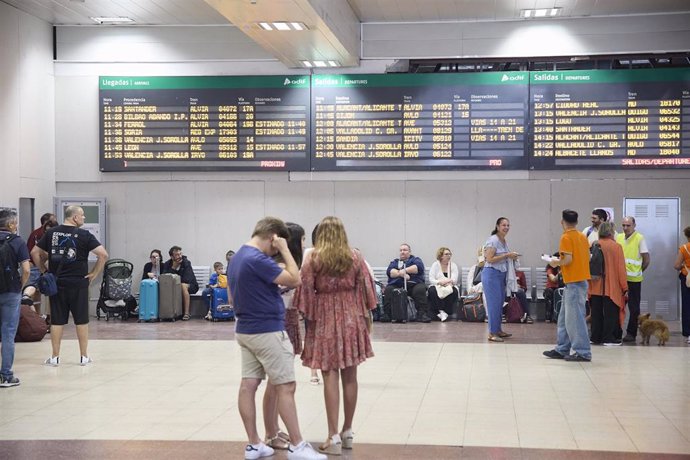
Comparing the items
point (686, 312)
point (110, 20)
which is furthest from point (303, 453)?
point (110, 20)

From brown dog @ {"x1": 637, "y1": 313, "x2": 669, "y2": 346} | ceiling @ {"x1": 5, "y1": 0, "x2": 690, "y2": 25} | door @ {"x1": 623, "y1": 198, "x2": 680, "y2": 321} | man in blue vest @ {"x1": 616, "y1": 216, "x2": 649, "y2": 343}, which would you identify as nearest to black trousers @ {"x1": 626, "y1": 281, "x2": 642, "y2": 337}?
man in blue vest @ {"x1": 616, "y1": 216, "x2": 649, "y2": 343}

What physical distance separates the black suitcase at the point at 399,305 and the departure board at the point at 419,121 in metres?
1.99

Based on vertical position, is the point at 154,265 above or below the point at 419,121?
below

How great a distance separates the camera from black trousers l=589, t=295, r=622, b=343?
11.7 metres

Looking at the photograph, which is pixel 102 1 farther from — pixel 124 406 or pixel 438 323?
pixel 124 406

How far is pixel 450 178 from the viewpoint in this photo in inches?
613

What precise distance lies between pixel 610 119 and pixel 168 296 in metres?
7.42

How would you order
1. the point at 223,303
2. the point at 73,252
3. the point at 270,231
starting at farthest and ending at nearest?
the point at 223,303 < the point at 73,252 < the point at 270,231

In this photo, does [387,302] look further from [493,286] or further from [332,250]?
[332,250]

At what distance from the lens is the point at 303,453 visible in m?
5.85

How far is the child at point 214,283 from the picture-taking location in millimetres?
15586

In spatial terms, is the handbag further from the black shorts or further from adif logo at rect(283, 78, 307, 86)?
the black shorts

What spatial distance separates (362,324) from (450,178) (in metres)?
9.47

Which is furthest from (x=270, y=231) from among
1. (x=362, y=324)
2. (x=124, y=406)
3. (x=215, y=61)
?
(x=215, y=61)
